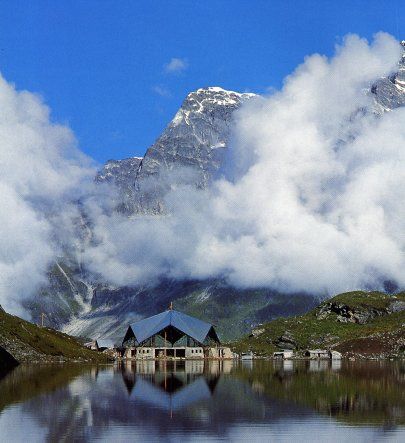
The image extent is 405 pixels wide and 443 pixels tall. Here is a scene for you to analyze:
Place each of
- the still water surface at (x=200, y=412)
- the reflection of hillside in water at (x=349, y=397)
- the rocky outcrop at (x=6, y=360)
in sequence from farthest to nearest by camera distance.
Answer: the rocky outcrop at (x=6, y=360)
the reflection of hillside in water at (x=349, y=397)
the still water surface at (x=200, y=412)

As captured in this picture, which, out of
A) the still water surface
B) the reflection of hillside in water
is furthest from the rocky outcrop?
the reflection of hillside in water

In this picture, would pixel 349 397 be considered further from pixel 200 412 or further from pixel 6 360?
pixel 6 360

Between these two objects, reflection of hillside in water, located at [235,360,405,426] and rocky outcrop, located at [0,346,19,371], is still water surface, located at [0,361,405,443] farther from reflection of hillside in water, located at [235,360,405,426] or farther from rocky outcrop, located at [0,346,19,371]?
rocky outcrop, located at [0,346,19,371]

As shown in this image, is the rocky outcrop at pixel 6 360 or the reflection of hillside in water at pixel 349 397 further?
the rocky outcrop at pixel 6 360

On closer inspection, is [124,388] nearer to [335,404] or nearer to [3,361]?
[335,404]

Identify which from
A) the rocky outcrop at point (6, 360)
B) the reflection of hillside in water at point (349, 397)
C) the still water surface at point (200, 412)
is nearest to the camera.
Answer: the still water surface at point (200, 412)

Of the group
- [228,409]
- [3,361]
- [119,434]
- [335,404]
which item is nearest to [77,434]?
[119,434]

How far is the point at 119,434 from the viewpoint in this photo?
58.5 metres

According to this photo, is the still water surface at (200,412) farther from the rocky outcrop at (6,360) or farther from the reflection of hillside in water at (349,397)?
the rocky outcrop at (6,360)

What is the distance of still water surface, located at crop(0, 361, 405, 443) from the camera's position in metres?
58.6

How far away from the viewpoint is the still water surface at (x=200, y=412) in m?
58.6

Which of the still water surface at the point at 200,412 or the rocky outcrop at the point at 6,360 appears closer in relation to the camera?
the still water surface at the point at 200,412

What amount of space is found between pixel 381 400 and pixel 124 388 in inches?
1366

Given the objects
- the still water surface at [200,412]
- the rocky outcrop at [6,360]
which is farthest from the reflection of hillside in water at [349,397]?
the rocky outcrop at [6,360]
